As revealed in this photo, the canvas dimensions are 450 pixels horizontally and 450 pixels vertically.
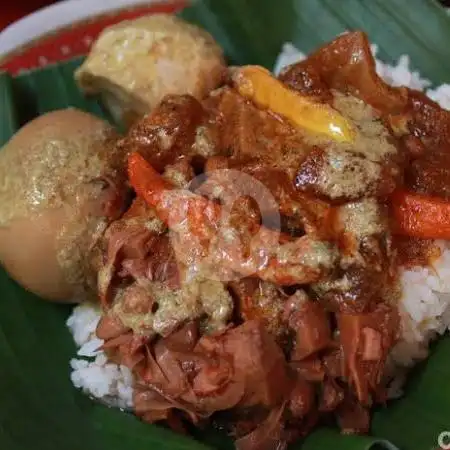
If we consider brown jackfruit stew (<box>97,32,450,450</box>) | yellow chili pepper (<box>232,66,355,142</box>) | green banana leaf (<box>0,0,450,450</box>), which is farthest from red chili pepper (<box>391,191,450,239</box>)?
green banana leaf (<box>0,0,450,450</box>)

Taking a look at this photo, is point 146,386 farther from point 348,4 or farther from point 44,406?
point 348,4

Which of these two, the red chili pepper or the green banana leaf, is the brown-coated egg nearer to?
the green banana leaf

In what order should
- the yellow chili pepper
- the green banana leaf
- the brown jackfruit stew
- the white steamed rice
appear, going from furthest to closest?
1. the white steamed rice
2. the yellow chili pepper
3. the green banana leaf
4. the brown jackfruit stew

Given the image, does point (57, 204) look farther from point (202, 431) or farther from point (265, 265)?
point (202, 431)

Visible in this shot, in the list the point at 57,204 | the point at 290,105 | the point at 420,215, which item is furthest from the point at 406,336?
the point at 57,204

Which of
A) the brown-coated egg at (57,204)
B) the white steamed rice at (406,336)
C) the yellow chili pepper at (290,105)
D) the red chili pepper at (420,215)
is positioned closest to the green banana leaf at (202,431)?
the white steamed rice at (406,336)

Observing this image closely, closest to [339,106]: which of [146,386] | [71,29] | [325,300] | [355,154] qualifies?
[355,154]

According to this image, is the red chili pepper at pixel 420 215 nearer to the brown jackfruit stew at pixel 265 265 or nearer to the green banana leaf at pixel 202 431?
the brown jackfruit stew at pixel 265 265
